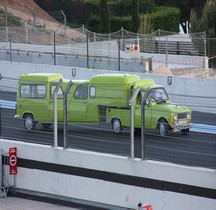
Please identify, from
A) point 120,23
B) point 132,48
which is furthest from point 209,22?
point 120,23

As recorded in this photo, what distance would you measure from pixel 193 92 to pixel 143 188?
1402 centimetres

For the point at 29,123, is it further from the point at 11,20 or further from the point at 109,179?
the point at 11,20

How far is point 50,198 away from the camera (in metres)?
18.3

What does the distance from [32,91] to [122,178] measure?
7556 millimetres

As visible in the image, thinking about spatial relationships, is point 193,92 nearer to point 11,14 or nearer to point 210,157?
point 210,157

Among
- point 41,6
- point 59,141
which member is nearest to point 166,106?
point 59,141

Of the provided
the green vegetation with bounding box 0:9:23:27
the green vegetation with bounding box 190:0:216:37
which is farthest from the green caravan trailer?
the green vegetation with bounding box 0:9:23:27

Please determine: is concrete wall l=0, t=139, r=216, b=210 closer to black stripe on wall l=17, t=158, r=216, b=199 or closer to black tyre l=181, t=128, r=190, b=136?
black stripe on wall l=17, t=158, r=216, b=199

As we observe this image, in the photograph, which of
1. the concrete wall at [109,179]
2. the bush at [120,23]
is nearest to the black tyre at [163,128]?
the concrete wall at [109,179]

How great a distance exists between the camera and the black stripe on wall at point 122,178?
15.8 meters

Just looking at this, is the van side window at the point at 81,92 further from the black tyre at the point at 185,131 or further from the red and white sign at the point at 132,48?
the red and white sign at the point at 132,48

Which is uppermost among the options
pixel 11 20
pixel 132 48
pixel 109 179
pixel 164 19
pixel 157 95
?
pixel 164 19

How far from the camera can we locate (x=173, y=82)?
3070cm

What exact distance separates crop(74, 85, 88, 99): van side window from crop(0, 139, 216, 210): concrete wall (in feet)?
15.3
